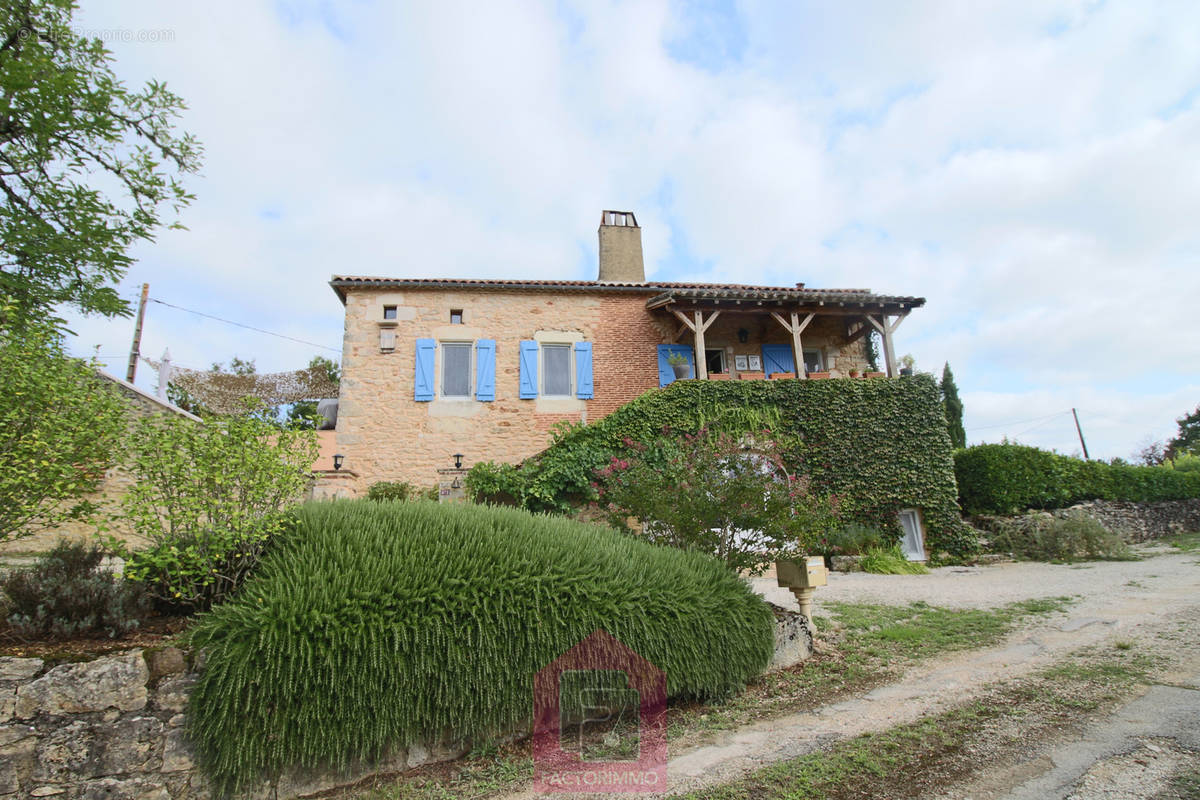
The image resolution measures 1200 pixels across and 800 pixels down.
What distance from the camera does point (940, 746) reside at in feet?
10.2

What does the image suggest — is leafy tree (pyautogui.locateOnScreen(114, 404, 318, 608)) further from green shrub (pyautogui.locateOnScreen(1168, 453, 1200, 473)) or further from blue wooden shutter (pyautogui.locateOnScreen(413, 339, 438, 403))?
green shrub (pyautogui.locateOnScreen(1168, 453, 1200, 473))

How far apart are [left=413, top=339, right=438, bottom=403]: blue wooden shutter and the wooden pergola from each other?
4.84 metres

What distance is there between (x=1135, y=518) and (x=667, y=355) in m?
11.5

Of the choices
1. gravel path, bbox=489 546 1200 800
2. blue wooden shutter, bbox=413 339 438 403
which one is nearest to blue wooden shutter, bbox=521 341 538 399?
blue wooden shutter, bbox=413 339 438 403

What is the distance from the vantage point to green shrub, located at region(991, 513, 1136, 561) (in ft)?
33.4

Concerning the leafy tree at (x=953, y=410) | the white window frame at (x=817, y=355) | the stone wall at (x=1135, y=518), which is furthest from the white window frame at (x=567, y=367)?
the leafy tree at (x=953, y=410)

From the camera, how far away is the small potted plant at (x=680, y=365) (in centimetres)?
1238

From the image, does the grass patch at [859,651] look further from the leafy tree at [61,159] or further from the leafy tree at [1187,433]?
the leafy tree at [1187,433]

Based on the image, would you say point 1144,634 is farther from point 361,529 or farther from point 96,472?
point 96,472

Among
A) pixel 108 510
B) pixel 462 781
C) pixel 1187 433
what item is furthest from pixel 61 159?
pixel 1187 433

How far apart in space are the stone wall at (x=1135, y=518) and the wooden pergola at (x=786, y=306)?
3792 millimetres

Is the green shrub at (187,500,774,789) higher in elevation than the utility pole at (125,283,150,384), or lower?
lower

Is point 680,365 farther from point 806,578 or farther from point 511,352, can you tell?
point 806,578

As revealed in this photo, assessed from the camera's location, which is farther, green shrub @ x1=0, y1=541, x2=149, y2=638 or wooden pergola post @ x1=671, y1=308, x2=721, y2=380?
wooden pergola post @ x1=671, y1=308, x2=721, y2=380
